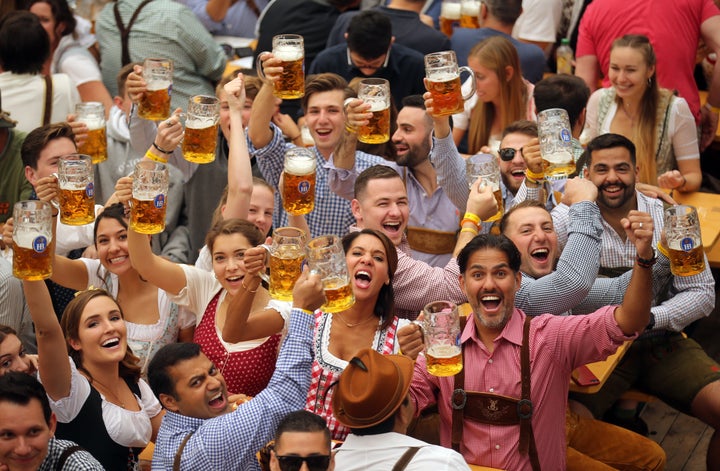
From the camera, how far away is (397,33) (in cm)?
688

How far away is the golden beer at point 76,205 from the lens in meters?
4.32

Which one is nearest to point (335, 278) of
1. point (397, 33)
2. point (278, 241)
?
point (278, 241)

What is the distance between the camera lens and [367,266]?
4254 mm

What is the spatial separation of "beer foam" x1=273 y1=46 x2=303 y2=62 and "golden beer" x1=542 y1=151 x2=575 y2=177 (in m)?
1.02

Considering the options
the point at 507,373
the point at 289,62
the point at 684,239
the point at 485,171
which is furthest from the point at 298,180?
the point at 684,239

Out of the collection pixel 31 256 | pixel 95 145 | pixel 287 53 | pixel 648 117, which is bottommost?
pixel 95 145

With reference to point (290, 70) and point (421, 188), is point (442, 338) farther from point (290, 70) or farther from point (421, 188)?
point (421, 188)

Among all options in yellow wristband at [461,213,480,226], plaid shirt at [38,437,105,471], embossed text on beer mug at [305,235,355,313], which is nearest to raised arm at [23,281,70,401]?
plaid shirt at [38,437,105,471]

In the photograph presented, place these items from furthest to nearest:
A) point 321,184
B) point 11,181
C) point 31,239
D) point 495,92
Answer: point 495,92 → point 11,181 → point 321,184 → point 31,239

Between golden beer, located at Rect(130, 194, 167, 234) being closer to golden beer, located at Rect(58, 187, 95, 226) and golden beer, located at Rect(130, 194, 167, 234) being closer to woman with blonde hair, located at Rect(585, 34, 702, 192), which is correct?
golden beer, located at Rect(58, 187, 95, 226)

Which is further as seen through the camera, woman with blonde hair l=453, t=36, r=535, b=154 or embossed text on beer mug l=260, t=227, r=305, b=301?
woman with blonde hair l=453, t=36, r=535, b=154

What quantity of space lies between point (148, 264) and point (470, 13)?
142 inches

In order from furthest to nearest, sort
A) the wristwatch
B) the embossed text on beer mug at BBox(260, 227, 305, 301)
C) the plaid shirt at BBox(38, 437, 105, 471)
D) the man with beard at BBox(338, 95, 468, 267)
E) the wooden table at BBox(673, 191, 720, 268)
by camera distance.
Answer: the wooden table at BBox(673, 191, 720, 268) < the man with beard at BBox(338, 95, 468, 267) < the embossed text on beer mug at BBox(260, 227, 305, 301) < the wristwatch < the plaid shirt at BBox(38, 437, 105, 471)

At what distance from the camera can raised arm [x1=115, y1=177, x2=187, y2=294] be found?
4.32 m
